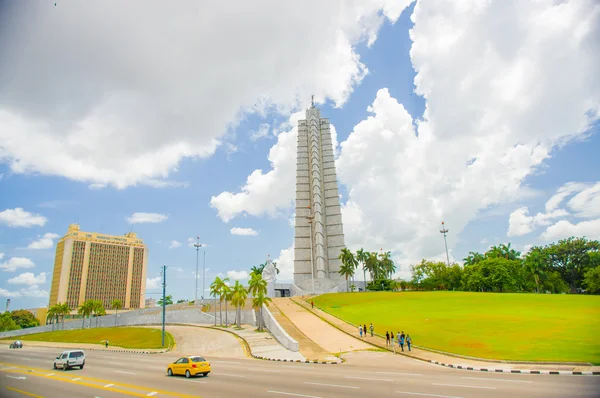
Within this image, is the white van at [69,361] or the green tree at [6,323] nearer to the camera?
the white van at [69,361]

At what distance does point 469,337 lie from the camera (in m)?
30.6

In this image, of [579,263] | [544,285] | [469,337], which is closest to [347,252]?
[544,285]

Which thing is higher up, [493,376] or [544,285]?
[544,285]

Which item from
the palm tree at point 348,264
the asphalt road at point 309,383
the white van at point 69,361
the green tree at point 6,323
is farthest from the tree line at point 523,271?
the green tree at point 6,323

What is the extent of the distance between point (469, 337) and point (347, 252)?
63207 millimetres

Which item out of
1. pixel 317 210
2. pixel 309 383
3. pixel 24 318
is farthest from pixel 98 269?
pixel 309 383

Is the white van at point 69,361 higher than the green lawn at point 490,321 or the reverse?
the reverse

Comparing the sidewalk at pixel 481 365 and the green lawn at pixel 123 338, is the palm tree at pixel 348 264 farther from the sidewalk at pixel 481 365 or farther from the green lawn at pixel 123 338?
the sidewalk at pixel 481 365

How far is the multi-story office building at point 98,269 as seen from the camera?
5974 inches

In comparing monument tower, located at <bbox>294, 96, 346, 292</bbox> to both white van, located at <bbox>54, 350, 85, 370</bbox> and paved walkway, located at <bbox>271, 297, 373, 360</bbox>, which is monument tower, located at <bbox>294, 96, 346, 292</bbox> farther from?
white van, located at <bbox>54, 350, 85, 370</bbox>

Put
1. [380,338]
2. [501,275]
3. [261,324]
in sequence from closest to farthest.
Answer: [380,338]
[261,324]
[501,275]

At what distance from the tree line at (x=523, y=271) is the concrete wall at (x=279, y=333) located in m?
50.8

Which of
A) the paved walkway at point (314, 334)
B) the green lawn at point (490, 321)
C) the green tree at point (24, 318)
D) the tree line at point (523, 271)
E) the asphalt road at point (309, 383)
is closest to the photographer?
the asphalt road at point (309, 383)

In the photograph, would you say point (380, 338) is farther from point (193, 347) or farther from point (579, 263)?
point (579, 263)
